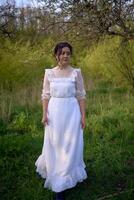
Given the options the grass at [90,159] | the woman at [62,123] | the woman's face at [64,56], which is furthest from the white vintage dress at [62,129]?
the grass at [90,159]

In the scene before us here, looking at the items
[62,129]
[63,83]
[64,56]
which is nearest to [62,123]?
[62,129]

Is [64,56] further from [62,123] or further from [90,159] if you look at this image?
[90,159]

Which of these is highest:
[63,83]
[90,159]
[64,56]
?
[64,56]

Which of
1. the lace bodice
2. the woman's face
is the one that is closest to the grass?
the lace bodice

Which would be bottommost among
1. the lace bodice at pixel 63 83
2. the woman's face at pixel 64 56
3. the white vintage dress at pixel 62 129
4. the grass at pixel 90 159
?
the grass at pixel 90 159

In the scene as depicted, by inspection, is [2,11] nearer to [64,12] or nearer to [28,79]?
[64,12]

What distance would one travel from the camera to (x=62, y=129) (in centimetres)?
504

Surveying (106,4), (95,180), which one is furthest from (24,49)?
(95,180)

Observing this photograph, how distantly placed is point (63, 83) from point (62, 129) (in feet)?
1.93

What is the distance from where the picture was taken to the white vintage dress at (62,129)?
504 centimetres

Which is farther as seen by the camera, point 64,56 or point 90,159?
point 90,159

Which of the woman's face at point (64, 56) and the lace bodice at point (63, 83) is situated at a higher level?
the woman's face at point (64, 56)

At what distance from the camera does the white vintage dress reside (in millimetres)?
5035

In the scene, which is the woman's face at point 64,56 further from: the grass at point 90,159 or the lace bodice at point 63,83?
the grass at point 90,159
